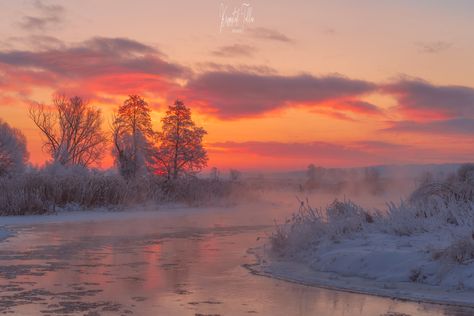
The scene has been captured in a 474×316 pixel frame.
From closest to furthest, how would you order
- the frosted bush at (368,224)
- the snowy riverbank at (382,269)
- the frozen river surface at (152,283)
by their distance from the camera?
1. the frozen river surface at (152,283)
2. the snowy riverbank at (382,269)
3. the frosted bush at (368,224)

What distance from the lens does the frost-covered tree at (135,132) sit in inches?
2319

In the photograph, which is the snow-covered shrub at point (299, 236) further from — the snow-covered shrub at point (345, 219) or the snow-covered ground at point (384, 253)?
the snow-covered shrub at point (345, 219)

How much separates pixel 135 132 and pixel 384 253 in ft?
161

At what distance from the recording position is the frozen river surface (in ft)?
28.9

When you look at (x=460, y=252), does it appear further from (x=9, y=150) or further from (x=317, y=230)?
(x=9, y=150)

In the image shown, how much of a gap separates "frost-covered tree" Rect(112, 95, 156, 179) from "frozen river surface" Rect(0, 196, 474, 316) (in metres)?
38.7

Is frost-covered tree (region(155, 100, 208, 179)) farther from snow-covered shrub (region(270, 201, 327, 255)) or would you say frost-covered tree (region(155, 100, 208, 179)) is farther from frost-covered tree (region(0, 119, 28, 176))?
snow-covered shrub (region(270, 201, 327, 255))

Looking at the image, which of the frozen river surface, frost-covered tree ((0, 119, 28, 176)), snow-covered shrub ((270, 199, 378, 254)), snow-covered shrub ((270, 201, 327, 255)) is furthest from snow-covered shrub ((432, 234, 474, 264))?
frost-covered tree ((0, 119, 28, 176))

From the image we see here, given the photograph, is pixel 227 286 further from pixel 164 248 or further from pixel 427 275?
pixel 164 248

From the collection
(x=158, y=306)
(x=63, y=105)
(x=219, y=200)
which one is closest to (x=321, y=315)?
(x=158, y=306)

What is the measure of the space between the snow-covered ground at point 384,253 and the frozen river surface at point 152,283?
73 centimetres

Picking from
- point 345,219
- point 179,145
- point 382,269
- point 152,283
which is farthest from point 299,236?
point 179,145

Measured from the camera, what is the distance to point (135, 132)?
5972 cm

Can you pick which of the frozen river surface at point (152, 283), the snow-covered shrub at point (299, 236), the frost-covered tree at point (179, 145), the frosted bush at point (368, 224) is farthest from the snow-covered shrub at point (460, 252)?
the frost-covered tree at point (179, 145)
